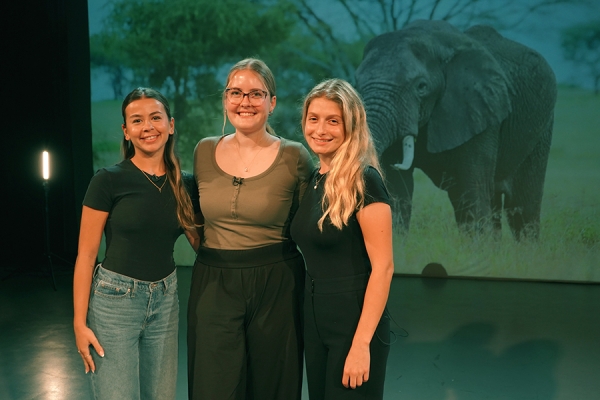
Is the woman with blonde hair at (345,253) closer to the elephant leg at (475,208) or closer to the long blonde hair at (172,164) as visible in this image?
the long blonde hair at (172,164)

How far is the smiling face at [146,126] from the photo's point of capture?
1803mm

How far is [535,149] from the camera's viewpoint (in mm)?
5457

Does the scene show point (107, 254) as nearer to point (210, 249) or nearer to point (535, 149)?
point (210, 249)

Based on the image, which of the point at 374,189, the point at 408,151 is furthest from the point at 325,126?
the point at 408,151

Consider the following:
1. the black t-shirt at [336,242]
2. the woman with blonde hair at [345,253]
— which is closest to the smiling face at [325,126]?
the woman with blonde hair at [345,253]

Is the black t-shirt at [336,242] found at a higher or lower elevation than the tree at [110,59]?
lower

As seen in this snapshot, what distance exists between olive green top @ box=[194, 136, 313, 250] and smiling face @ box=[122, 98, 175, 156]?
0.70ft

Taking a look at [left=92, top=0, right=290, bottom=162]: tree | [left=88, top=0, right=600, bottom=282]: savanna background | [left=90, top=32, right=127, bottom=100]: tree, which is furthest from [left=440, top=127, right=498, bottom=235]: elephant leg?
[left=90, top=32, right=127, bottom=100]: tree

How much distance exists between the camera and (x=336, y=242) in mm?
1650

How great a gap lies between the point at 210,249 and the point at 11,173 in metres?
4.96

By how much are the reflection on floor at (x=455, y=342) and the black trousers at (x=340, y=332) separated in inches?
50.3

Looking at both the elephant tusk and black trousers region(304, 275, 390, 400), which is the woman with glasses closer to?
black trousers region(304, 275, 390, 400)

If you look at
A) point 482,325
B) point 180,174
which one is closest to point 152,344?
point 180,174

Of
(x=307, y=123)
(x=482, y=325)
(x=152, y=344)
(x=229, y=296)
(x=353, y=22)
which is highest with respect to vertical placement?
(x=353, y=22)
